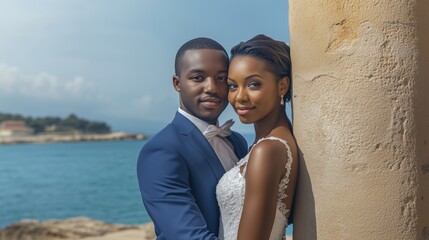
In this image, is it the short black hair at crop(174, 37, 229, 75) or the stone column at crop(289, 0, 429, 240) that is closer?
the stone column at crop(289, 0, 429, 240)

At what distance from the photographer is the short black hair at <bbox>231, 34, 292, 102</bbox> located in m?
2.69

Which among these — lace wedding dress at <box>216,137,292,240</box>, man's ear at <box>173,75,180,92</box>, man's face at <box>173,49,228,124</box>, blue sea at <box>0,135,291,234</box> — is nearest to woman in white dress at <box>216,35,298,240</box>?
lace wedding dress at <box>216,137,292,240</box>

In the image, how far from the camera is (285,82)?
275 centimetres

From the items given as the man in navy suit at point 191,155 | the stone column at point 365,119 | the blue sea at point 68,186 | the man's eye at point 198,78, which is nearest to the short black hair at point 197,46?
the man in navy suit at point 191,155

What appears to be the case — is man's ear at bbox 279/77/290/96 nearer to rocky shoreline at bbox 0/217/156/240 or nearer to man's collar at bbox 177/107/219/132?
man's collar at bbox 177/107/219/132

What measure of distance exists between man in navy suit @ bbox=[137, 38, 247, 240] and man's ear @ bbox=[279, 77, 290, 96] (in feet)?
0.84

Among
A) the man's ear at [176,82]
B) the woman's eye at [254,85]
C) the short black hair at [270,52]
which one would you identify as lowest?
the man's ear at [176,82]

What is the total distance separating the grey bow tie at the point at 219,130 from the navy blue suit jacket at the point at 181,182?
0.04 m

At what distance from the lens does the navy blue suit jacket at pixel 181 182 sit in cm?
271

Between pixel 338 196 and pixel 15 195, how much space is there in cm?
4608

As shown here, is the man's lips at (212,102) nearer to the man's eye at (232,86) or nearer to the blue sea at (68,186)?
the man's eye at (232,86)

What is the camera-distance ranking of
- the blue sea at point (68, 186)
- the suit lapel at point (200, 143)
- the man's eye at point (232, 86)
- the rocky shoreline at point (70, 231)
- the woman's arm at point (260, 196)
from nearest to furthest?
the woman's arm at point (260, 196)
the man's eye at point (232, 86)
the suit lapel at point (200, 143)
the rocky shoreline at point (70, 231)
the blue sea at point (68, 186)

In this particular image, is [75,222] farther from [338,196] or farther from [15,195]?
[15,195]

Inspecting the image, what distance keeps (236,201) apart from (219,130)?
0.42m
